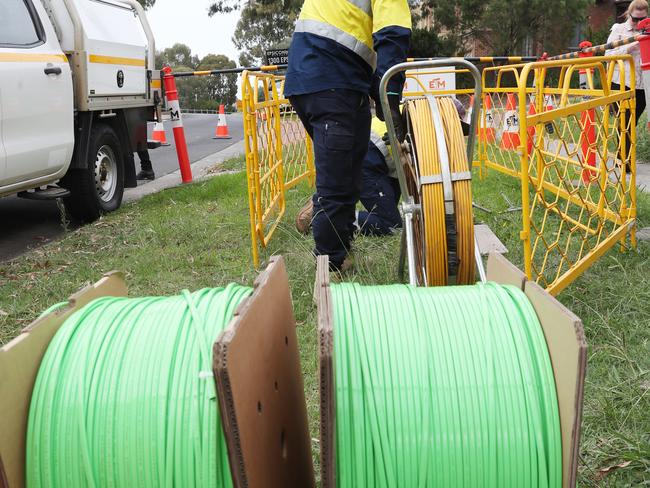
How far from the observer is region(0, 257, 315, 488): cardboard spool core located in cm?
155

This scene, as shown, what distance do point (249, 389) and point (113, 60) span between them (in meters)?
6.31

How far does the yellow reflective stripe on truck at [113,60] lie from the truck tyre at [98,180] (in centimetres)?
63

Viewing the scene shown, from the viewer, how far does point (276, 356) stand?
2049 millimetres

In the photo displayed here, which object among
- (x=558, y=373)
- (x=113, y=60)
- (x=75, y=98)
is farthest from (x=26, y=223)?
(x=558, y=373)

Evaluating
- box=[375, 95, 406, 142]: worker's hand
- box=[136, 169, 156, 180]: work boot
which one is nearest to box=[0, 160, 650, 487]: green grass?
box=[375, 95, 406, 142]: worker's hand

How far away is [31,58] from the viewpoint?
573 centimetres

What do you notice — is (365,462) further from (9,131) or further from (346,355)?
(9,131)

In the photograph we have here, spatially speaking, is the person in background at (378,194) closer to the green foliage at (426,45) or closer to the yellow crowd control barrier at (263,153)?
the yellow crowd control barrier at (263,153)

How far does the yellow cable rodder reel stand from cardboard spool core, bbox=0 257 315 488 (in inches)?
46.1

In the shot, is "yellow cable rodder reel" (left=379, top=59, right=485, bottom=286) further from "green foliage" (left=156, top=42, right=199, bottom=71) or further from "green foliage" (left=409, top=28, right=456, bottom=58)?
"green foliage" (left=156, top=42, right=199, bottom=71)

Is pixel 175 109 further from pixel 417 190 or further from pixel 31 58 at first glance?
pixel 417 190

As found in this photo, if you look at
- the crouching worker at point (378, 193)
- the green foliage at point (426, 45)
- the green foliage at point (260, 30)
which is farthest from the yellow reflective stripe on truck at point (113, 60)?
the green foliage at point (260, 30)

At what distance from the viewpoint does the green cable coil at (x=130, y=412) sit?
1699 millimetres

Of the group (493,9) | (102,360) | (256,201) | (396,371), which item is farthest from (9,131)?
(493,9)
